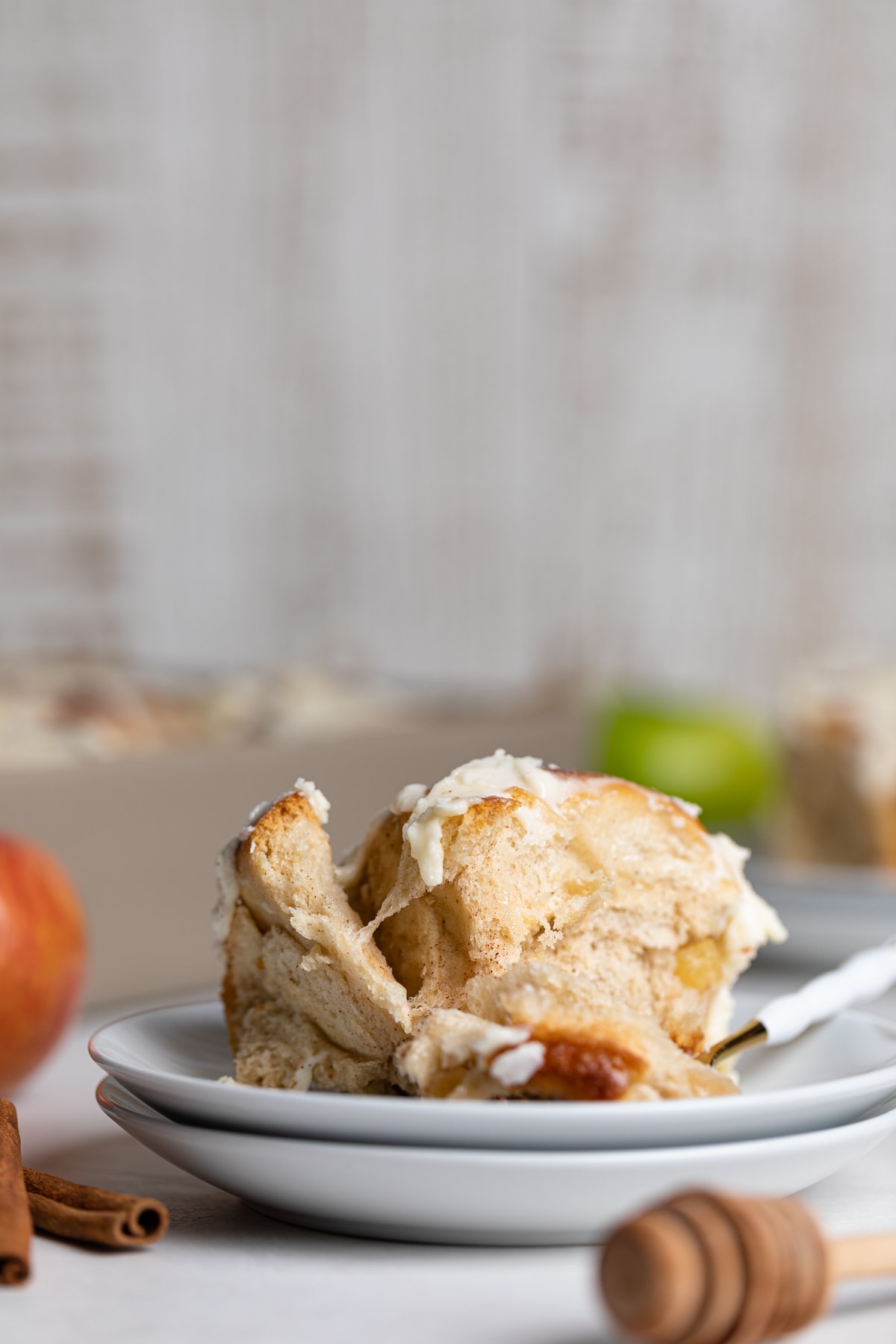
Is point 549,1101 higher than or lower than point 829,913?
higher

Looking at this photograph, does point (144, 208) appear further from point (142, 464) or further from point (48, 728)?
point (48, 728)

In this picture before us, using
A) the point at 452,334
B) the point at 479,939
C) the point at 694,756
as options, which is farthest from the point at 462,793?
the point at 452,334

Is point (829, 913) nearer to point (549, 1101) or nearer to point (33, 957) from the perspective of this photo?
point (33, 957)

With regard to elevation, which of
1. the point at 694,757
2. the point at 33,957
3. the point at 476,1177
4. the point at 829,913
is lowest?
the point at 694,757

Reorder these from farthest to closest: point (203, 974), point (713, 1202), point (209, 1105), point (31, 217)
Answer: point (31, 217)
point (203, 974)
point (209, 1105)
point (713, 1202)

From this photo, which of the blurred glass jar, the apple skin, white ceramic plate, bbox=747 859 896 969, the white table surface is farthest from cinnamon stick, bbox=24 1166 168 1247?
the blurred glass jar

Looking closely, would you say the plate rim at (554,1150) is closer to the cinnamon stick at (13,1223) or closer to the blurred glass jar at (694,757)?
the cinnamon stick at (13,1223)

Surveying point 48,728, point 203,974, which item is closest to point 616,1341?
point 203,974
